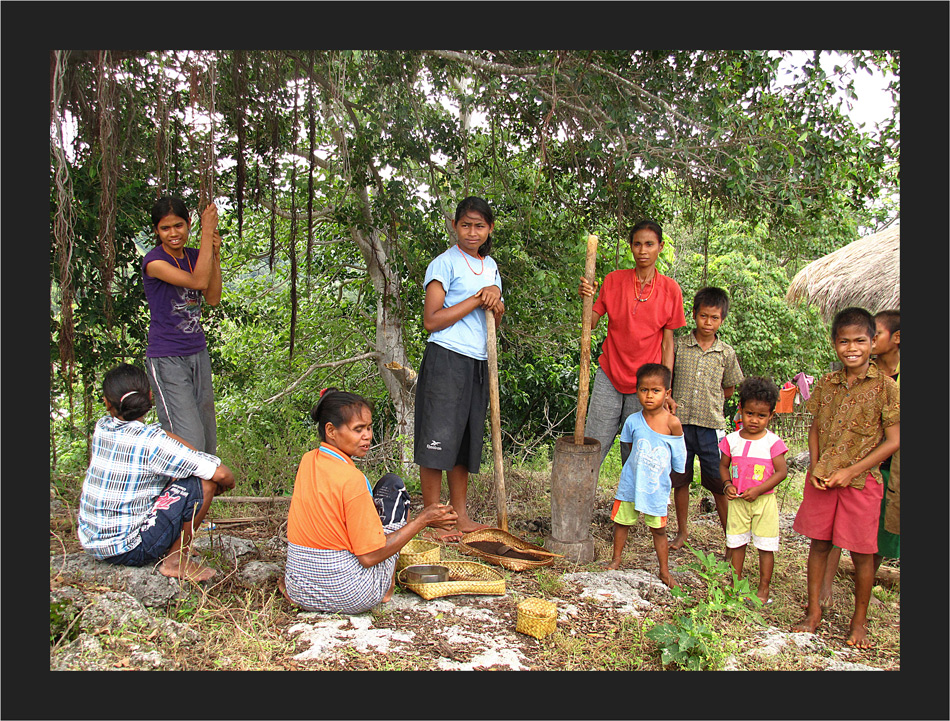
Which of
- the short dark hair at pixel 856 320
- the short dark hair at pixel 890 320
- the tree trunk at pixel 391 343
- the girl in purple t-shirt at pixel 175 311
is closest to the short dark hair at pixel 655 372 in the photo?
the short dark hair at pixel 856 320

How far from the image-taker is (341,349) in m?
7.95

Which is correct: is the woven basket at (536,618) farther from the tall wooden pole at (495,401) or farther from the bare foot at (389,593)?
the tall wooden pole at (495,401)

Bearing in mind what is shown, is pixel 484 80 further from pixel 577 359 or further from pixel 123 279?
pixel 577 359

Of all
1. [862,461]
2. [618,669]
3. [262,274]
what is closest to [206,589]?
[618,669]

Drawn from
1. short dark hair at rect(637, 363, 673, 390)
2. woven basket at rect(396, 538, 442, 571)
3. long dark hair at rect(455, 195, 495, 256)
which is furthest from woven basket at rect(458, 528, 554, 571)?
long dark hair at rect(455, 195, 495, 256)

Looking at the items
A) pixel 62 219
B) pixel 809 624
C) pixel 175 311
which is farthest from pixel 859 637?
pixel 62 219

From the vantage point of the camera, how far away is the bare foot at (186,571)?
3.14 m

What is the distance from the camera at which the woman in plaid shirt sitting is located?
3.09 metres

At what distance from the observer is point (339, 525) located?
2924 mm

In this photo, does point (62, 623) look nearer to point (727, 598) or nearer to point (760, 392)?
point (727, 598)

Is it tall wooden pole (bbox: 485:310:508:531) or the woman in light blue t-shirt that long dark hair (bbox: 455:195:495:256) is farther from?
tall wooden pole (bbox: 485:310:508:531)

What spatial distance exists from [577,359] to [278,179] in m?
3.85

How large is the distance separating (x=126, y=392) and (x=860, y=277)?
22.0 feet

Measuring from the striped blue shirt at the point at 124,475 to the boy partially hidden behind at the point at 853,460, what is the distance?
2896 mm
